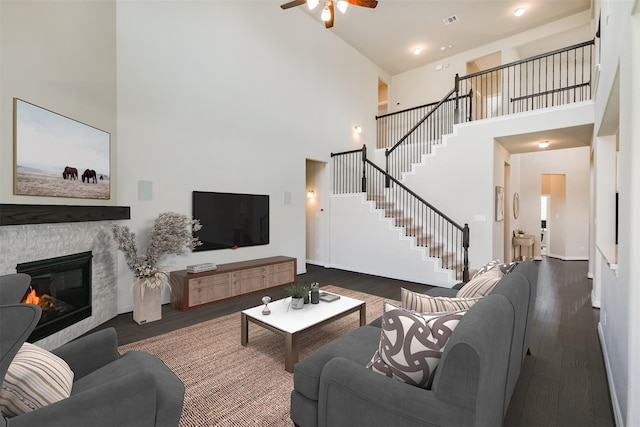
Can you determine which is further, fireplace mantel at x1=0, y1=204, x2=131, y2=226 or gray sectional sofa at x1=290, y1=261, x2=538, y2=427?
fireplace mantel at x1=0, y1=204, x2=131, y2=226

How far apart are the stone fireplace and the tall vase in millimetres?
375

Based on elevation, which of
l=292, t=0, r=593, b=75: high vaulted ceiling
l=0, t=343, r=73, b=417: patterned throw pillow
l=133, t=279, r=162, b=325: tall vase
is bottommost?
l=133, t=279, r=162, b=325: tall vase

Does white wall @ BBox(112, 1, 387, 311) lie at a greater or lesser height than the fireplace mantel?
greater

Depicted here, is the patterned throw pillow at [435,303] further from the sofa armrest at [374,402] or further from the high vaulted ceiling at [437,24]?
the high vaulted ceiling at [437,24]

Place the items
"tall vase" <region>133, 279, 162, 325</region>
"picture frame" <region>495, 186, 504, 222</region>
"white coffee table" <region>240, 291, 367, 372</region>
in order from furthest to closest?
"picture frame" <region>495, 186, 504, 222</region> < "tall vase" <region>133, 279, 162, 325</region> < "white coffee table" <region>240, 291, 367, 372</region>

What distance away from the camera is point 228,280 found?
4496 mm

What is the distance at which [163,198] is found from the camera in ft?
14.1

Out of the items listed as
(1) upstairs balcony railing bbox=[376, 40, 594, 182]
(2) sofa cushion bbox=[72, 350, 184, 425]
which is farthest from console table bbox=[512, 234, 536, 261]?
(2) sofa cushion bbox=[72, 350, 184, 425]

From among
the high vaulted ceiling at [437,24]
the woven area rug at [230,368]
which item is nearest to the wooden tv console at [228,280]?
the woven area rug at [230,368]

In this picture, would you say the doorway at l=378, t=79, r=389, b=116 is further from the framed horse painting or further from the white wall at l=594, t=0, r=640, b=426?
the framed horse painting

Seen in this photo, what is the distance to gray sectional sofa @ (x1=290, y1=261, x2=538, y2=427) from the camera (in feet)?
3.71

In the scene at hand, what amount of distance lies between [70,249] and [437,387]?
3675mm

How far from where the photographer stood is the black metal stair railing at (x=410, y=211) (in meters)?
5.73

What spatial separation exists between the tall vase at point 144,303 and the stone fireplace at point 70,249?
37 centimetres
